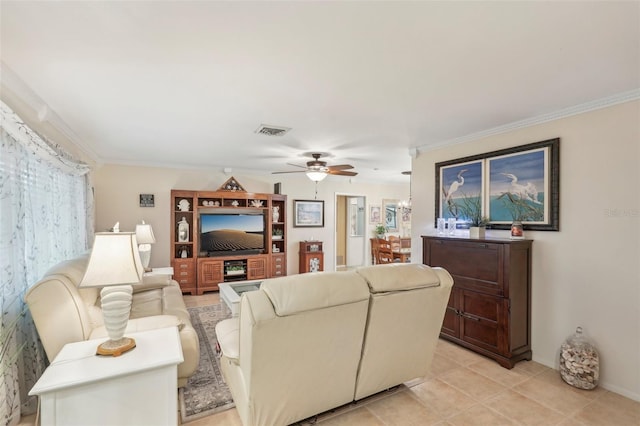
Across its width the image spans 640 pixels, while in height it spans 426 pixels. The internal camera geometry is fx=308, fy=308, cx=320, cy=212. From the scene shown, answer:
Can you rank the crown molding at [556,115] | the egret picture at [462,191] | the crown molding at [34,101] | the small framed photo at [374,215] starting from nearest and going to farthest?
the crown molding at [34,101] < the crown molding at [556,115] < the egret picture at [462,191] < the small framed photo at [374,215]

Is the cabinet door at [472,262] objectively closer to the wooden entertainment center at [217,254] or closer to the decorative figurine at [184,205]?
the wooden entertainment center at [217,254]

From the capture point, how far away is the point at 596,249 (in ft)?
8.50

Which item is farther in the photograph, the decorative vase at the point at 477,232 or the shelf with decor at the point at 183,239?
the shelf with decor at the point at 183,239

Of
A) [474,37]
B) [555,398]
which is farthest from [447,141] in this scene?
[555,398]

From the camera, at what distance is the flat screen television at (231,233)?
18.9 feet

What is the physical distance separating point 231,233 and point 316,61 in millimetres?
4570

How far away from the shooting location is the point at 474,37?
165 cm

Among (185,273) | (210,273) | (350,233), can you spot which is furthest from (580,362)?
(350,233)

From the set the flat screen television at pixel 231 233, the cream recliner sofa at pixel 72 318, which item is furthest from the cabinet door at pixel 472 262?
the flat screen television at pixel 231 233

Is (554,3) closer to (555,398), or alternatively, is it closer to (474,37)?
(474,37)

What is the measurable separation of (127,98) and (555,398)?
4.10 metres

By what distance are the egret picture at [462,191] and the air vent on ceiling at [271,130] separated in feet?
6.67

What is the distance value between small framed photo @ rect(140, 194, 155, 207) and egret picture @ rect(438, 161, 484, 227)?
4.80 meters

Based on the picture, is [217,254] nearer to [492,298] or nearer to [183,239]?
[183,239]
